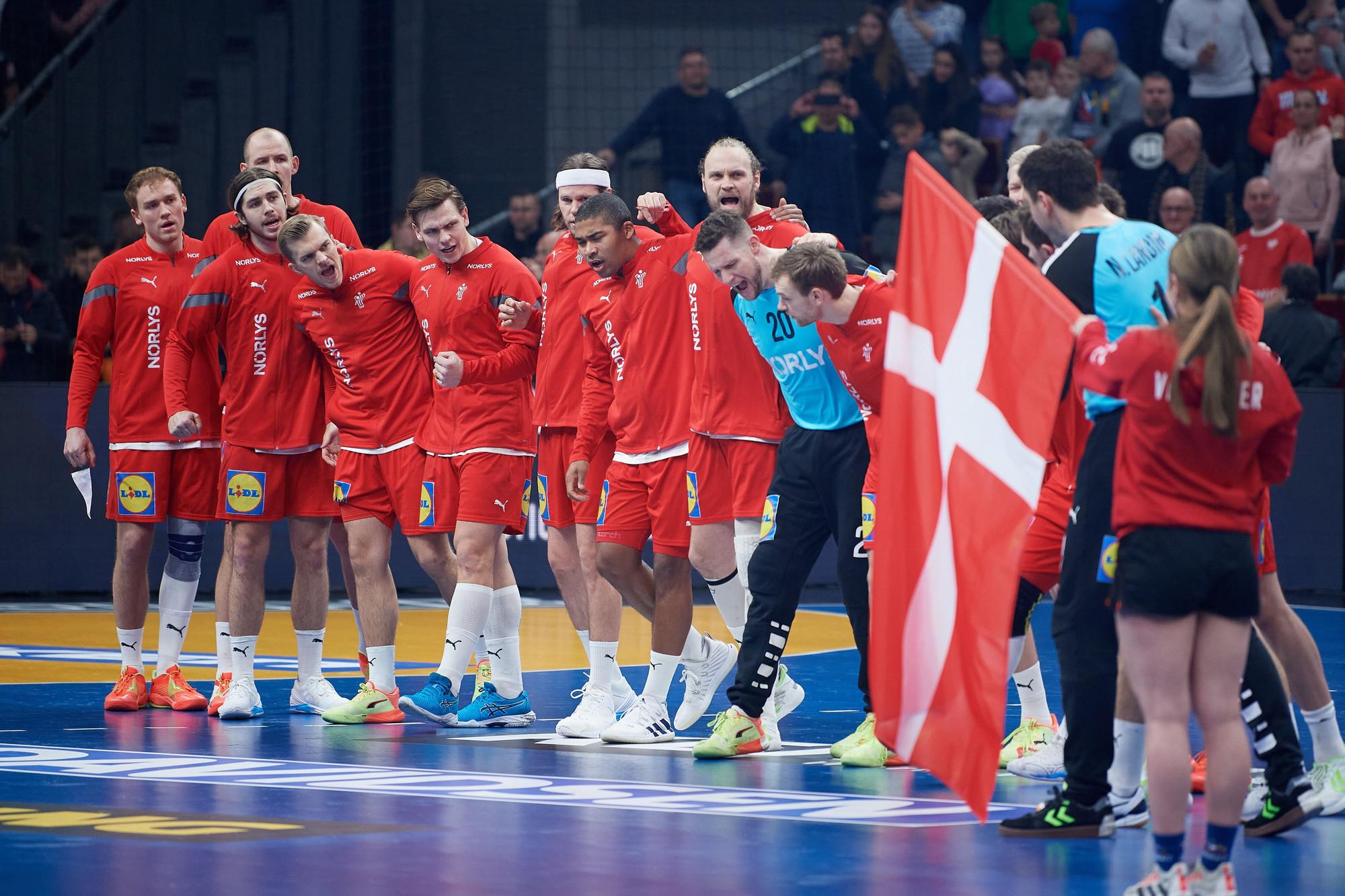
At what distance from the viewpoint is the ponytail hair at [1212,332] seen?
4.70 metres

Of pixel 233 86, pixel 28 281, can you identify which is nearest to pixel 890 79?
pixel 233 86

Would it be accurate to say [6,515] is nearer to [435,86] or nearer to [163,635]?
[163,635]

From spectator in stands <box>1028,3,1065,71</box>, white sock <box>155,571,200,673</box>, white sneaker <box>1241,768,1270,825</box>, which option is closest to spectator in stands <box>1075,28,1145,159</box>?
spectator in stands <box>1028,3,1065,71</box>

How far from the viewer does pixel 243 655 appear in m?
8.57

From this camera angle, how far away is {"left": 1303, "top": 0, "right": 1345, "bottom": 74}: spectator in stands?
16312mm

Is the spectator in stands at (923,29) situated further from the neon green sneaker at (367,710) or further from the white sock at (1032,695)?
the white sock at (1032,695)

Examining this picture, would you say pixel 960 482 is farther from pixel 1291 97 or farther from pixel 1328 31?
pixel 1328 31

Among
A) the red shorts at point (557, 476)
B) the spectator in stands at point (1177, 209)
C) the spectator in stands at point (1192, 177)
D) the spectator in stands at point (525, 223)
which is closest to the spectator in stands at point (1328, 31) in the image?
the spectator in stands at point (1192, 177)

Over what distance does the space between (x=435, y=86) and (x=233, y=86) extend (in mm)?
2127

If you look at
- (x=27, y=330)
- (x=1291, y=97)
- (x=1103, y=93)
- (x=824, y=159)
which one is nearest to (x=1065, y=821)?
(x=27, y=330)

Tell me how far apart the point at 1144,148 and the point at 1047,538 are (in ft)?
32.3

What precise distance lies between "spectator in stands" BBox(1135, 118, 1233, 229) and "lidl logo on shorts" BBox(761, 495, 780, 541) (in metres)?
8.74

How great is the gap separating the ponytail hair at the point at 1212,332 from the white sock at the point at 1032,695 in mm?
2619

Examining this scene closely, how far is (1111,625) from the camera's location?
565 centimetres
